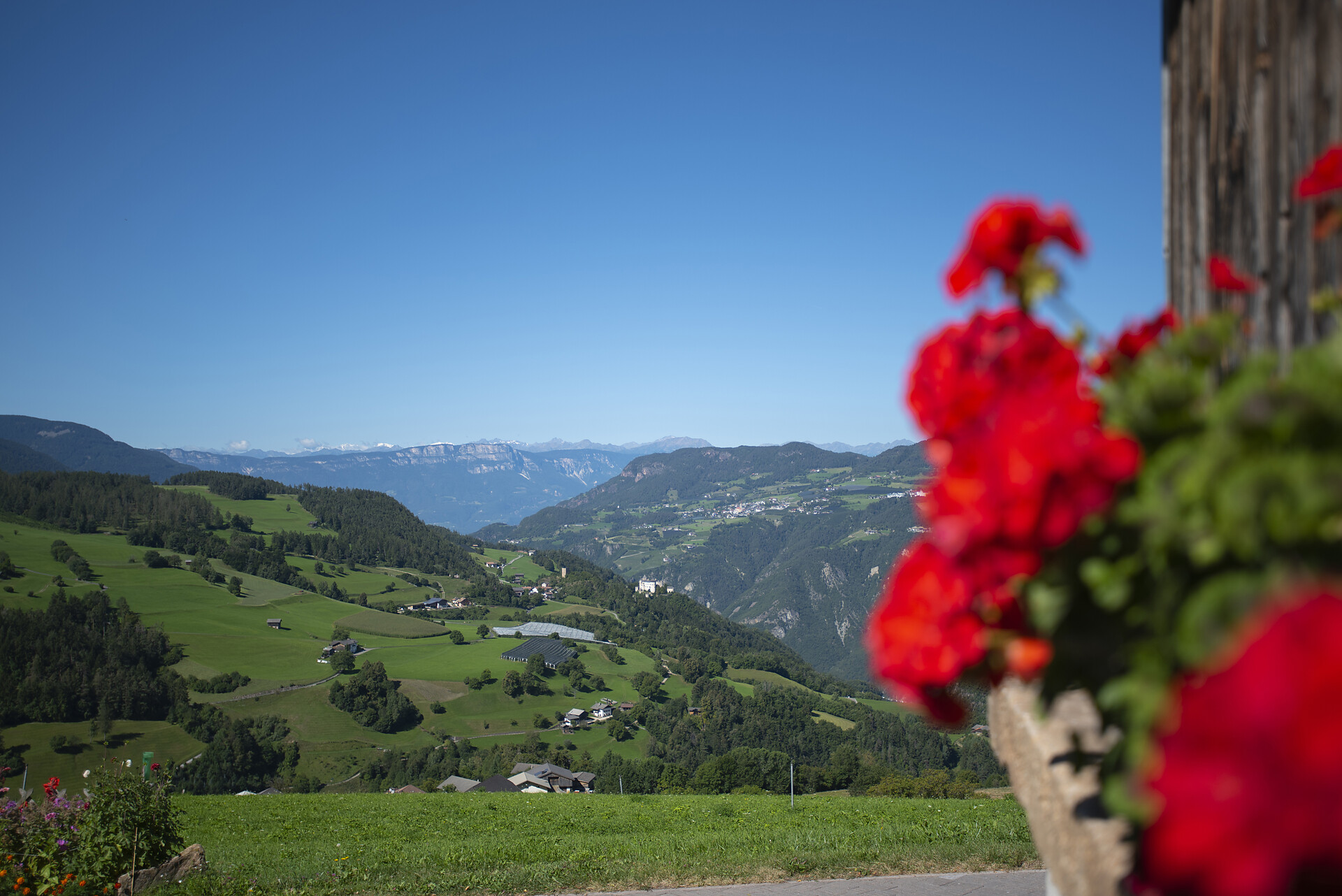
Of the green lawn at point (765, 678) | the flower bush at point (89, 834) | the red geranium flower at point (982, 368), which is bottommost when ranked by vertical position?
the green lawn at point (765, 678)

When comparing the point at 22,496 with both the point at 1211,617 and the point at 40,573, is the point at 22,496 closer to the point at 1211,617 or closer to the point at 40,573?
the point at 40,573

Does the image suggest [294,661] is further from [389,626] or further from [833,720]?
[833,720]

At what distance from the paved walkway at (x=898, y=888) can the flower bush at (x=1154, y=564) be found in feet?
22.6

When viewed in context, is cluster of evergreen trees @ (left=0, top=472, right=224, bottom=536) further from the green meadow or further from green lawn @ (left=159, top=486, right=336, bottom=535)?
the green meadow

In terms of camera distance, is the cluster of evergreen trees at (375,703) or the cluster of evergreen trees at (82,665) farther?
the cluster of evergreen trees at (375,703)

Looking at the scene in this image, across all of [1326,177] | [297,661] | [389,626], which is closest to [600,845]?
[1326,177]

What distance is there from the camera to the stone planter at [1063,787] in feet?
4.38

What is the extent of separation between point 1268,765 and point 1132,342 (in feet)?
3.73

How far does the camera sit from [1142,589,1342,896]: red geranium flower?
0.49 m

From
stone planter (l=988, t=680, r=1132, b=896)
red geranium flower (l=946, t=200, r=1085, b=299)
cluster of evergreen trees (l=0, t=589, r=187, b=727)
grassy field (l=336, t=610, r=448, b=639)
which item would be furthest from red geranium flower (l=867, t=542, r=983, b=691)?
grassy field (l=336, t=610, r=448, b=639)

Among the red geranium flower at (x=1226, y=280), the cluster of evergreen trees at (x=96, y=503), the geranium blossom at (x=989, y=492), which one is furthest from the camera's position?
the cluster of evergreen trees at (x=96, y=503)

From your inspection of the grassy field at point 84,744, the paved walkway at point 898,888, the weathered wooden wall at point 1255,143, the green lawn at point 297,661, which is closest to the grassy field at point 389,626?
the green lawn at point 297,661

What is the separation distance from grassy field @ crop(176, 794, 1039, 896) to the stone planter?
6.27 m

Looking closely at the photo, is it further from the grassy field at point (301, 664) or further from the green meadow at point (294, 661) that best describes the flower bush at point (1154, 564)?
the green meadow at point (294, 661)
